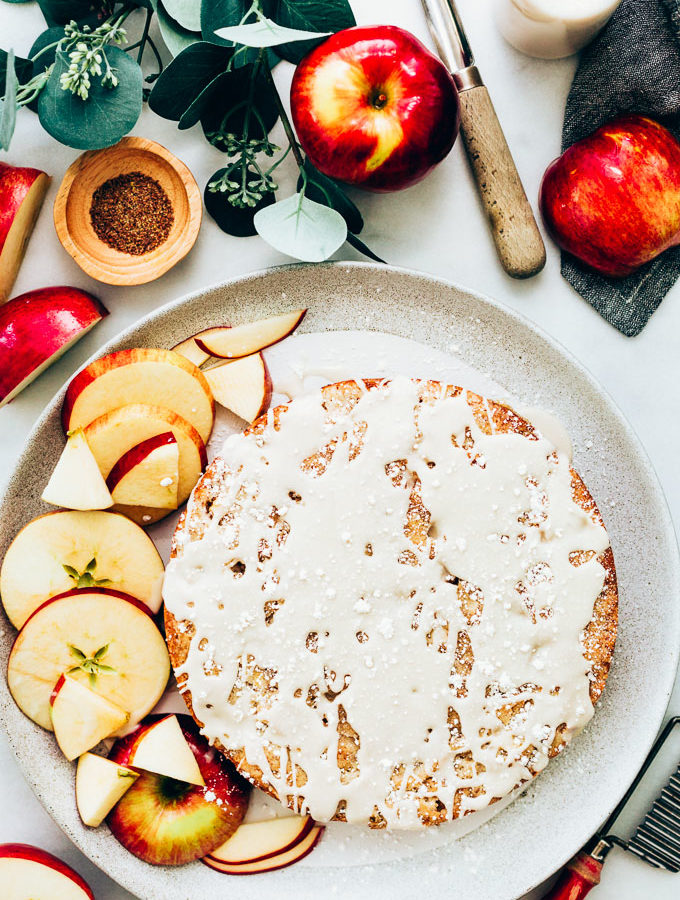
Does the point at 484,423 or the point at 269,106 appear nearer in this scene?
the point at 484,423

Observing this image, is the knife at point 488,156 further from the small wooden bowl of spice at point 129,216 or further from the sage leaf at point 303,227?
the small wooden bowl of spice at point 129,216

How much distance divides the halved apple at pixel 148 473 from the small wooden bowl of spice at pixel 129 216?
15.7 inches

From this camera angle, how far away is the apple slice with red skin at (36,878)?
5.19ft

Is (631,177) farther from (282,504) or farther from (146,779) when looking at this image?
(146,779)

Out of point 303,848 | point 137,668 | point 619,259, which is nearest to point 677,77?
point 619,259

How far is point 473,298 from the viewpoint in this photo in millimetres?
1642

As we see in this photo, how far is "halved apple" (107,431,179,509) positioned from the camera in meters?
1.52

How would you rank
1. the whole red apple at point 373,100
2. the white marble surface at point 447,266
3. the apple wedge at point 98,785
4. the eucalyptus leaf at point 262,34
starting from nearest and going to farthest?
the eucalyptus leaf at point 262,34 → the whole red apple at point 373,100 → the apple wedge at point 98,785 → the white marble surface at point 447,266

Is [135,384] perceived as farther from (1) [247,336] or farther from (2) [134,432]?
(1) [247,336]

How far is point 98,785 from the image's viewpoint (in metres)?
1.56

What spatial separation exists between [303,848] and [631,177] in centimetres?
163

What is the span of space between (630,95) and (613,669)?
1.28 m

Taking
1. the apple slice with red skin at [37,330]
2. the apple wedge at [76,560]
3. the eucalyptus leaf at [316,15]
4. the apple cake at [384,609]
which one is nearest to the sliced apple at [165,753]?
the apple cake at [384,609]

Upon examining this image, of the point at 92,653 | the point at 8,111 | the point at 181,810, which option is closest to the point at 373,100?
the point at 8,111
